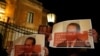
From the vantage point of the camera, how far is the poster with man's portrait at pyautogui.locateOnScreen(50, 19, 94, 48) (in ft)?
5.31

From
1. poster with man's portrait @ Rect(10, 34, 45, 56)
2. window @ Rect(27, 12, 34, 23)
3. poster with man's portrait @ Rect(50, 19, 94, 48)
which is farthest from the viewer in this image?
window @ Rect(27, 12, 34, 23)

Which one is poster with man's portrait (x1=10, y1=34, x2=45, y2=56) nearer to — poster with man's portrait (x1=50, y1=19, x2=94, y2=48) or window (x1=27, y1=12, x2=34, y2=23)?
poster with man's portrait (x1=50, y1=19, x2=94, y2=48)

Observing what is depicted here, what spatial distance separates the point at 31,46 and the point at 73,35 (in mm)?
424

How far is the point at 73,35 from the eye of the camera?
1663 mm

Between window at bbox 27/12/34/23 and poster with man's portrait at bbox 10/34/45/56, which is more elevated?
window at bbox 27/12/34/23

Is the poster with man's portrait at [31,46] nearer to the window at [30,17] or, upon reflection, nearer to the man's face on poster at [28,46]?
the man's face on poster at [28,46]

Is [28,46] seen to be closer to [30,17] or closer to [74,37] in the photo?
[74,37]

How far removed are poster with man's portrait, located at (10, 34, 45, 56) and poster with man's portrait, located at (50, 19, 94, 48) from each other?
0.12 m

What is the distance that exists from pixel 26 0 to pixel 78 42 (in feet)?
37.8

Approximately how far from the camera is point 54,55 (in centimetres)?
198

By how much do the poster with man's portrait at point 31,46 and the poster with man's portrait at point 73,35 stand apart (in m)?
0.12

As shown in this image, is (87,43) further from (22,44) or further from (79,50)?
(22,44)

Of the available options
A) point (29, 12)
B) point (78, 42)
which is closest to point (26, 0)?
point (29, 12)

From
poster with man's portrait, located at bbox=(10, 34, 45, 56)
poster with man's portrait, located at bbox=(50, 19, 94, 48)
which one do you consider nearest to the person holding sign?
poster with man's portrait, located at bbox=(50, 19, 94, 48)
